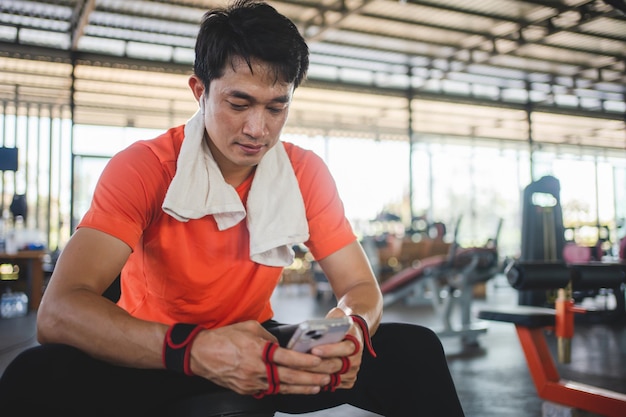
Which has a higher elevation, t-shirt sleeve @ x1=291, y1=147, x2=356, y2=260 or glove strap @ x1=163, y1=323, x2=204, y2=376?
t-shirt sleeve @ x1=291, y1=147, x2=356, y2=260

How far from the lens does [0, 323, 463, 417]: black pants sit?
2.49 ft

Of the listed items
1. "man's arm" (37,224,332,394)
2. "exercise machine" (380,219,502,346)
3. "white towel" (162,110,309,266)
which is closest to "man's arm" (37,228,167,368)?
"man's arm" (37,224,332,394)

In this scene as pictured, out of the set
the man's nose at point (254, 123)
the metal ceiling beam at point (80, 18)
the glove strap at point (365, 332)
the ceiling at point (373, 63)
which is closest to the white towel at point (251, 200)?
the man's nose at point (254, 123)

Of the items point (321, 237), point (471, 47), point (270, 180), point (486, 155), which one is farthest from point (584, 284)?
point (486, 155)

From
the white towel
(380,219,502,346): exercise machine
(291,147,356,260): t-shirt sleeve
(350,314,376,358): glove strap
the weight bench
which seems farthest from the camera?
(380,219,502,346): exercise machine

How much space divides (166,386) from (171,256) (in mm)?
269

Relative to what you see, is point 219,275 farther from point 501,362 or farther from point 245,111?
point 501,362

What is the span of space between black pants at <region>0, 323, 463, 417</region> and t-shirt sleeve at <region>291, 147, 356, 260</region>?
24cm

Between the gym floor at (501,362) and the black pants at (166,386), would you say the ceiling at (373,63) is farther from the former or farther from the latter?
the black pants at (166,386)

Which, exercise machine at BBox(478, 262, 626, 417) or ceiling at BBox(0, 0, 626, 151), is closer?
exercise machine at BBox(478, 262, 626, 417)

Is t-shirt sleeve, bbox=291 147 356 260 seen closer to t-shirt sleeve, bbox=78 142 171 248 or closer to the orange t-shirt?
the orange t-shirt

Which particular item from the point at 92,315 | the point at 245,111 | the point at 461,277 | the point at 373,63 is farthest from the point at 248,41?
the point at 373,63

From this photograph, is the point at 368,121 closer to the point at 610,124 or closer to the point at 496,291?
the point at 496,291

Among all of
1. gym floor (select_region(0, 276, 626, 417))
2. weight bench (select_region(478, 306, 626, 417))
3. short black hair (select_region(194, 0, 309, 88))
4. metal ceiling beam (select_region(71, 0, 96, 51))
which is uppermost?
metal ceiling beam (select_region(71, 0, 96, 51))
